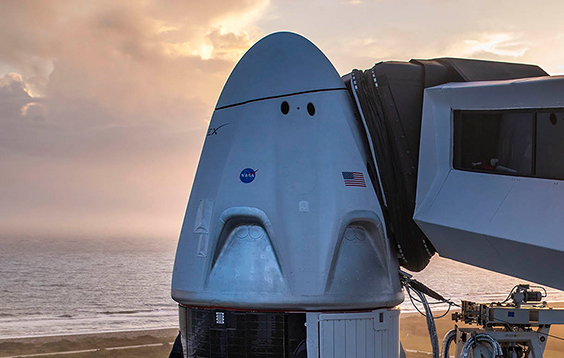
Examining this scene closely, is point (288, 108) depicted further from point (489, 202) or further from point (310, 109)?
point (489, 202)

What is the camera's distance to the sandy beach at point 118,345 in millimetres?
42062

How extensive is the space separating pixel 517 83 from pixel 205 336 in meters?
7.12

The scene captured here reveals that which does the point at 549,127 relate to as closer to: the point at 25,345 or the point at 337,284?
the point at 337,284

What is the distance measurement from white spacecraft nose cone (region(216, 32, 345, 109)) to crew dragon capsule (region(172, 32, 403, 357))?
3 cm

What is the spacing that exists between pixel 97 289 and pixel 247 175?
91.4m

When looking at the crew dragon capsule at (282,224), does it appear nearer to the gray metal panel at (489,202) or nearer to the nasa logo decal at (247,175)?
the nasa logo decal at (247,175)

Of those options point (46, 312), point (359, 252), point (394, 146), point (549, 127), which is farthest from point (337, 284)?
point (46, 312)

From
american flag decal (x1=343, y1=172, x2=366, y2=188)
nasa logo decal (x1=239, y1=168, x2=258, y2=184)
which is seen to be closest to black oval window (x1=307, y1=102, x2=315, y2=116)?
american flag decal (x1=343, y1=172, x2=366, y2=188)

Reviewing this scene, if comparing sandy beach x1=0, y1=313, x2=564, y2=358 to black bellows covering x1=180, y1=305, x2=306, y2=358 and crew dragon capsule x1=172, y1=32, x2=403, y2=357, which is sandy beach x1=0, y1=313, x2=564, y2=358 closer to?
crew dragon capsule x1=172, y1=32, x2=403, y2=357

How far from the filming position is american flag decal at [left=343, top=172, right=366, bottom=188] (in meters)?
12.5

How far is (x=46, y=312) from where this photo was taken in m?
74.8

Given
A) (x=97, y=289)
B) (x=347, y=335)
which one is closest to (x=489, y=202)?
(x=347, y=335)

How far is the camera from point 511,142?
11211mm

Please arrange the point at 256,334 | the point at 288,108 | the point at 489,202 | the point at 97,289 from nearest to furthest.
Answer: the point at 489,202, the point at 256,334, the point at 288,108, the point at 97,289
